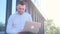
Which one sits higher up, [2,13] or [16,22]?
[2,13]

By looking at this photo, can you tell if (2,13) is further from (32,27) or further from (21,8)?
(32,27)

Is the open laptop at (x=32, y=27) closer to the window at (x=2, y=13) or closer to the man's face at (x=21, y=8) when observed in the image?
the man's face at (x=21, y=8)

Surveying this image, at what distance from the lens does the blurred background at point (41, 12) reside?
1865 millimetres

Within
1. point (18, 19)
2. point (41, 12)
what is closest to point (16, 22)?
point (18, 19)

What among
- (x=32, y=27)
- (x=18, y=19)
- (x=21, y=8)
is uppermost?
(x=21, y=8)

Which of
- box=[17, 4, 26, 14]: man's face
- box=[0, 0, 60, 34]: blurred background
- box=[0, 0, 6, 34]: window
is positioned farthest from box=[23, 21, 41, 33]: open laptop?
box=[0, 0, 6, 34]: window

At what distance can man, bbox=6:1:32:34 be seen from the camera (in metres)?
1.89

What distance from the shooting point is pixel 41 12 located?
1912 millimetres

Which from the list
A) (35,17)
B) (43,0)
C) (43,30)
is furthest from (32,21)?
(43,0)

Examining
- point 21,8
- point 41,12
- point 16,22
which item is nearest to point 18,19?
point 16,22

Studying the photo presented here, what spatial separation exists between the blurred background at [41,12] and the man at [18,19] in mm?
49

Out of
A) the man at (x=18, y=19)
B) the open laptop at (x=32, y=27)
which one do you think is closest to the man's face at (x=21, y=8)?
the man at (x=18, y=19)

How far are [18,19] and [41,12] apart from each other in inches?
13.0

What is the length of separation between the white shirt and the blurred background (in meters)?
0.05
